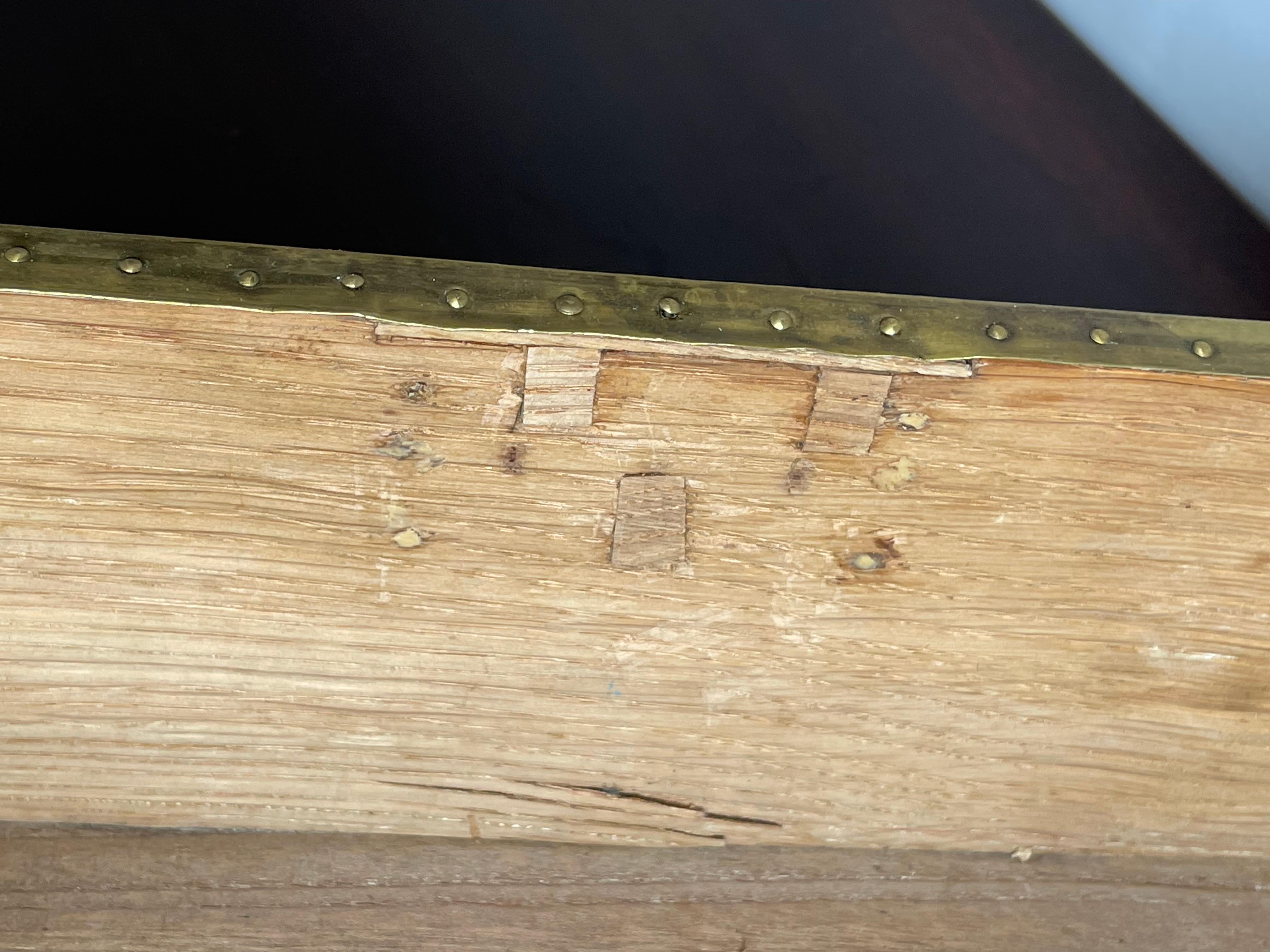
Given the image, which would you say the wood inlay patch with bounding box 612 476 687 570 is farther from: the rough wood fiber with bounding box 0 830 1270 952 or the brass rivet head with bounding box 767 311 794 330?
the rough wood fiber with bounding box 0 830 1270 952

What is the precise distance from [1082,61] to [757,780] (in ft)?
1.61

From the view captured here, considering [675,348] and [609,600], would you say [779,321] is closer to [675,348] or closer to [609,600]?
[675,348]

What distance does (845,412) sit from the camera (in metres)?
0.61

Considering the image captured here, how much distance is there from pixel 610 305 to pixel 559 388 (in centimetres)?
5

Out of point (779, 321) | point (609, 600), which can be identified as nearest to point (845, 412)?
point (779, 321)

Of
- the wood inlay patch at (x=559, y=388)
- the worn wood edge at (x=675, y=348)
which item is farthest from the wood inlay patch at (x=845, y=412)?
the wood inlay patch at (x=559, y=388)

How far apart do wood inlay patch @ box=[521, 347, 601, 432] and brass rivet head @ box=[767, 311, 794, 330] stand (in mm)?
89

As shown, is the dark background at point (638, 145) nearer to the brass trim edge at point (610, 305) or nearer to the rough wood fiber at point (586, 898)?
the brass trim edge at point (610, 305)

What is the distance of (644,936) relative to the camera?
81cm

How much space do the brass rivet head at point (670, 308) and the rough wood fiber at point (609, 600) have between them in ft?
0.08

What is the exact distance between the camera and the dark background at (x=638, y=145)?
62 centimetres

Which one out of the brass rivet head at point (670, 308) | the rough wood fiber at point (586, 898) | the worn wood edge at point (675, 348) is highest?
the brass rivet head at point (670, 308)

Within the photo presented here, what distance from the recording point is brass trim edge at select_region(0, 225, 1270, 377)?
56 centimetres

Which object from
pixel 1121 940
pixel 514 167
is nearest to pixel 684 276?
pixel 514 167
